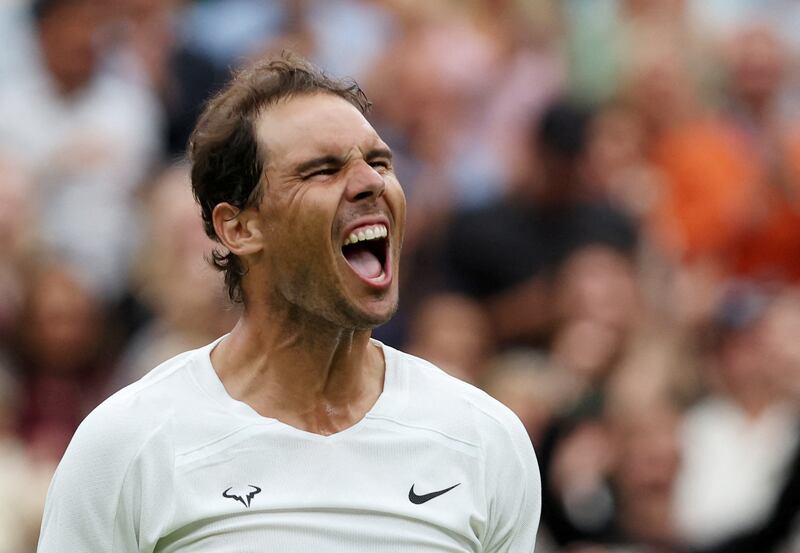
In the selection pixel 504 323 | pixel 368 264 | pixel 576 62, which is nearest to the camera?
pixel 368 264

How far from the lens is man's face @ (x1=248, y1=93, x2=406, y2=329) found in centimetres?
341

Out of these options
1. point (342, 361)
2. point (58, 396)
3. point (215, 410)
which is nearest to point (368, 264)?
point (342, 361)

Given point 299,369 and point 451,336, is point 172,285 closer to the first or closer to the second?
point 451,336

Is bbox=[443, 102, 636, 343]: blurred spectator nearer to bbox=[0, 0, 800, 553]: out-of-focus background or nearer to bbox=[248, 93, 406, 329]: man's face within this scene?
bbox=[0, 0, 800, 553]: out-of-focus background

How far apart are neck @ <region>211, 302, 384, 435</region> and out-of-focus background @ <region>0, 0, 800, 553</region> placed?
2817 millimetres

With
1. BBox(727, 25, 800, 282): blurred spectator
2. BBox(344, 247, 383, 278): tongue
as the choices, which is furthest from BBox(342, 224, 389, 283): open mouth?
BBox(727, 25, 800, 282): blurred spectator

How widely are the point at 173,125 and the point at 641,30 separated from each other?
2.71 m

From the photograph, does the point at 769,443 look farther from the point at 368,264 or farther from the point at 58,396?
the point at 368,264

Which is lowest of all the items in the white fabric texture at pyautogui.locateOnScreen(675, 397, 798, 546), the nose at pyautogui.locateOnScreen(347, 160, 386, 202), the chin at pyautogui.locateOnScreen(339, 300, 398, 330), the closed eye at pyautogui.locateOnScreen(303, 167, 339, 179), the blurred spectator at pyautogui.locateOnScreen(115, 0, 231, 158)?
the white fabric texture at pyautogui.locateOnScreen(675, 397, 798, 546)

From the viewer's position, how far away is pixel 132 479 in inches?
128

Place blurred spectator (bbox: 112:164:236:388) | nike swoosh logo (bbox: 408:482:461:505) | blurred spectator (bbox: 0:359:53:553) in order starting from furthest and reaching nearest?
blurred spectator (bbox: 112:164:236:388)
blurred spectator (bbox: 0:359:53:553)
nike swoosh logo (bbox: 408:482:461:505)

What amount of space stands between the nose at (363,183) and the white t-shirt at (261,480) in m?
0.46

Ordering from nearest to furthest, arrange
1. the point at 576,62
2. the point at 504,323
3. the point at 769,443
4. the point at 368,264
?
the point at 368,264 < the point at 769,443 < the point at 504,323 < the point at 576,62

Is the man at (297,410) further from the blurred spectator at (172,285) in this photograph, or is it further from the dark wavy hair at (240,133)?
the blurred spectator at (172,285)
